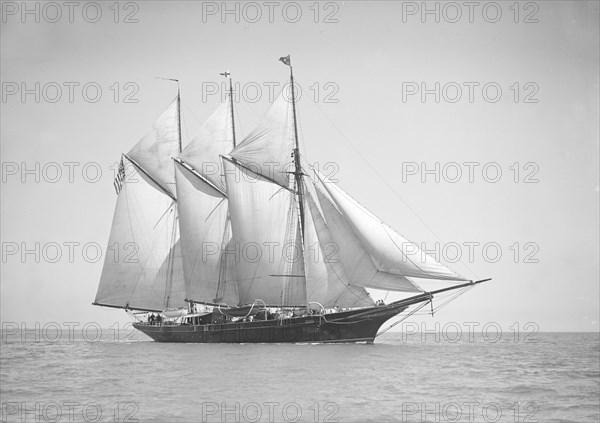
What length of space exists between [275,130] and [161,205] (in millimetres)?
16536

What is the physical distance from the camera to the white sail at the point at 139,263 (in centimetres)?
6919

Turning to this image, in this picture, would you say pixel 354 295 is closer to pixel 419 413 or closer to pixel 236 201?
pixel 236 201

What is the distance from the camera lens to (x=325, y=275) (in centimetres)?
5538

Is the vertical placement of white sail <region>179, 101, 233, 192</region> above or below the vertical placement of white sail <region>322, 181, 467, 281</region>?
above

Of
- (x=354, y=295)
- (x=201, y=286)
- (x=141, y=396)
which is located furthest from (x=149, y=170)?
(x=141, y=396)

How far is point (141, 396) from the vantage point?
96.5ft

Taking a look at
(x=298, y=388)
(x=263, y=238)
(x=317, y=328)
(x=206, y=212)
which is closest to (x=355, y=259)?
(x=317, y=328)

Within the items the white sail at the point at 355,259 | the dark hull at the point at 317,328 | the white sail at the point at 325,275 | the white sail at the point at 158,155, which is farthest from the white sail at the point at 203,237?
the white sail at the point at 355,259

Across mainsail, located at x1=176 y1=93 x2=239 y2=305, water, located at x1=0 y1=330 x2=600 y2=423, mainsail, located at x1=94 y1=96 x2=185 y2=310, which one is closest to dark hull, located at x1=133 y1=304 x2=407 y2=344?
mainsail, located at x1=176 y1=93 x2=239 y2=305

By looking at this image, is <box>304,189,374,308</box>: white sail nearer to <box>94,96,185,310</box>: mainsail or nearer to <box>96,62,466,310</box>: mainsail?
<box>96,62,466,310</box>: mainsail

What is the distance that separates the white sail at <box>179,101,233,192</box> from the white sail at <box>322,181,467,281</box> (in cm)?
1629

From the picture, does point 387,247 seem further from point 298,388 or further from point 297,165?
point 298,388

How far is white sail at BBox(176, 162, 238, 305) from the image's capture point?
215ft

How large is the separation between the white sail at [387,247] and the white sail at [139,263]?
21850 mm
